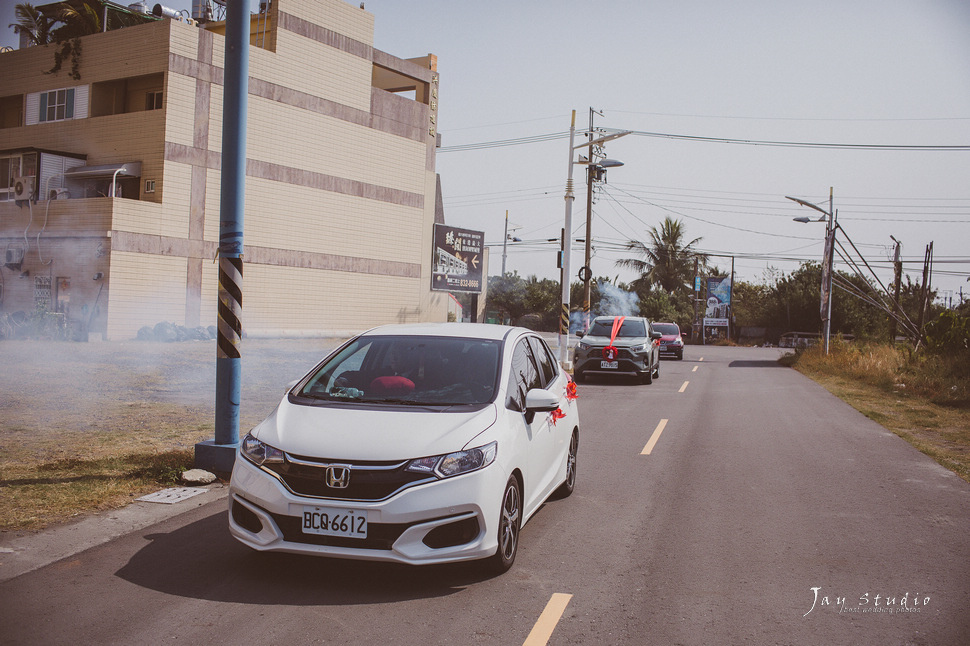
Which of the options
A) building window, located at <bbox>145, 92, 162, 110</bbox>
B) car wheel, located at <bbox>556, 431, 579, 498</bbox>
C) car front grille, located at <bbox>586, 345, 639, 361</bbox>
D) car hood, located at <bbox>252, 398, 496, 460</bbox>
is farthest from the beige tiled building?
car hood, located at <bbox>252, 398, 496, 460</bbox>

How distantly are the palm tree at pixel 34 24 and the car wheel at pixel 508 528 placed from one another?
110ft

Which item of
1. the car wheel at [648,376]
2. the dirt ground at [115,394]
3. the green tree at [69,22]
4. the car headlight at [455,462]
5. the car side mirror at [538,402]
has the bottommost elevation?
the dirt ground at [115,394]

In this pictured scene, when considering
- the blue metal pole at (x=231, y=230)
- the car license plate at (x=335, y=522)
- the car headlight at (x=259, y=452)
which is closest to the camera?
the car license plate at (x=335, y=522)

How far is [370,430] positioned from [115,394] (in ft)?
33.9

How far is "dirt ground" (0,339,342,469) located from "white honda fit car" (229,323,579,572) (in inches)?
170

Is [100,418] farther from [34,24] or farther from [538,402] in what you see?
[34,24]

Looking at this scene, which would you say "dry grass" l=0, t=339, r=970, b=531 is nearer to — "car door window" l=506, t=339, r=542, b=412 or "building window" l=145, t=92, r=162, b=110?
"car door window" l=506, t=339, r=542, b=412

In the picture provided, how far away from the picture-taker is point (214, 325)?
29.5 meters

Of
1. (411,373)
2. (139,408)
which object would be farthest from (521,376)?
(139,408)

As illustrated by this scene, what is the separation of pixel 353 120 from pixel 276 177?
198 inches

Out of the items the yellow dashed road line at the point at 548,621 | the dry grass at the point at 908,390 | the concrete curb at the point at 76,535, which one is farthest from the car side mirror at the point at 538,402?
the dry grass at the point at 908,390

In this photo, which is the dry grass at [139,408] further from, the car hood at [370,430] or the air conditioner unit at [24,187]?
the air conditioner unit at [24,187]

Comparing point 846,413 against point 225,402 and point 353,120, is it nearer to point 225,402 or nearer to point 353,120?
point 225,402

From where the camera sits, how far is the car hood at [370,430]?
4699mm
